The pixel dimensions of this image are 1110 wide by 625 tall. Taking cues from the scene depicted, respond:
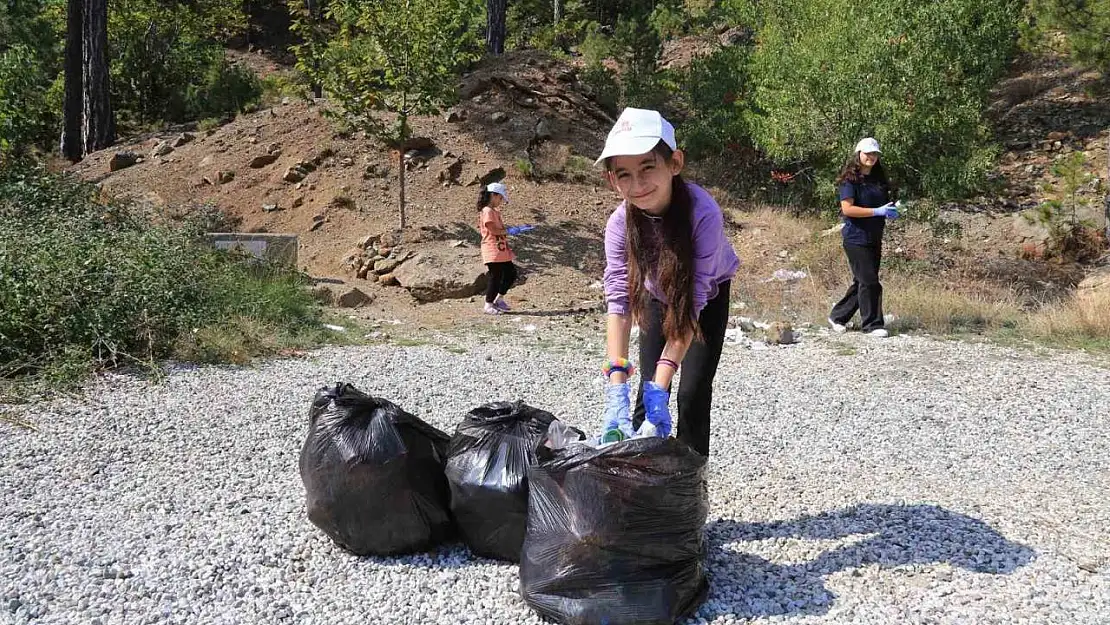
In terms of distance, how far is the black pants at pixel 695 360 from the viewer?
3.20 meters

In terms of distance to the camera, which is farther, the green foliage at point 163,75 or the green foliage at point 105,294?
the green foliage at point 163,75

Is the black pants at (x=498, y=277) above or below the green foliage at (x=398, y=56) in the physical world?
below

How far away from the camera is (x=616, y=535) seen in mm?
2744

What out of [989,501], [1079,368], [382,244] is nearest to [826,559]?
[989,501]

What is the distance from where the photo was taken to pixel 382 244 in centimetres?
1161

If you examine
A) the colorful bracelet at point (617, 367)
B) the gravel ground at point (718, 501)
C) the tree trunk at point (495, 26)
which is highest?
the tree trunk at point (495, 26)

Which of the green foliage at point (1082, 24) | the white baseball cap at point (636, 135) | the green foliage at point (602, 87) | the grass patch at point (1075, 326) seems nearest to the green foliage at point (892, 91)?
the green foliage at point (1082, 24)

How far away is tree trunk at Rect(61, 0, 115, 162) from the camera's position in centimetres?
1511

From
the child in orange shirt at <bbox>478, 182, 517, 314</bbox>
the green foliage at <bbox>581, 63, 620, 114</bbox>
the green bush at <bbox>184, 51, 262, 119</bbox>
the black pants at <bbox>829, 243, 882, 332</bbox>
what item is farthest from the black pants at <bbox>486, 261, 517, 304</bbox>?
the green bush at <bbox>184, 51, 262, 119</bbox>

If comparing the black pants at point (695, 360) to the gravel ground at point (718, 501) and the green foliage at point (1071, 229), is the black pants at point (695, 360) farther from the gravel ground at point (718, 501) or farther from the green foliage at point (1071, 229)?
the green foliage at point (1071, 229)

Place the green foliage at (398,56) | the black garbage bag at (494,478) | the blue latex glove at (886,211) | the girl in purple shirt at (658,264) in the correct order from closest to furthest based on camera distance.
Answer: the girl in purple shirt at (658,264)
the black garbage bag at (494,478)
the blue latex glove at (886,211)
the green foliage at (398,56)

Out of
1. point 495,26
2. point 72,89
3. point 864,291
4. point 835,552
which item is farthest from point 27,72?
point 835,552

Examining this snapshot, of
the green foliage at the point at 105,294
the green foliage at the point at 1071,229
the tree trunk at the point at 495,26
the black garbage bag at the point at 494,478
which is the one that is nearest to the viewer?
the black garbage bag at the point at 494,478

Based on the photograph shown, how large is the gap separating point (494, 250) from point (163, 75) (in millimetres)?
13566
